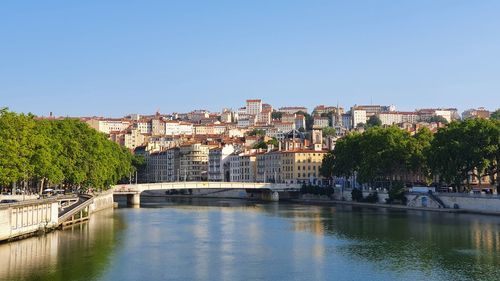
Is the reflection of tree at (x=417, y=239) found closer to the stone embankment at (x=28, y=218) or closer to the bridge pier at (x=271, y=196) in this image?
the stone embankment at (x=28, y=218)

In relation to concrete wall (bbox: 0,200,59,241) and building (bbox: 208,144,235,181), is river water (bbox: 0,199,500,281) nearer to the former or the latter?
concrete wall (bbox: 0,200,59,241)

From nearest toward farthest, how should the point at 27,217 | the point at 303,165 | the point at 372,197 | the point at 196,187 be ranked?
the point at 27,217
the point at 372,197
the point at 196,187
the point at 303,165

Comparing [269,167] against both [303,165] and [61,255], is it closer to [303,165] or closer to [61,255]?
[303,165]

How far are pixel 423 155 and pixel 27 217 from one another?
52428 millimetres

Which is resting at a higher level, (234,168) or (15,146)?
(234,168)

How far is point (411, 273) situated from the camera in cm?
3875

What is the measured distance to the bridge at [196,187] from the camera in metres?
99.1

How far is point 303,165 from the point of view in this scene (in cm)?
13338

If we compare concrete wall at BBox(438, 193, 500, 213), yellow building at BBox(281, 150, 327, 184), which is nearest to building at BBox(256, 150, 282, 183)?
yellow building at BBox(281, 150, 327, 184)

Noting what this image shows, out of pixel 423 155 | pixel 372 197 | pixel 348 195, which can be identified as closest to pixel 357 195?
pixel 372 197

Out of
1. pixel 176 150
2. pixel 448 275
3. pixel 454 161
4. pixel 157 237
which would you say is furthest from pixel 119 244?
pixel 176 150

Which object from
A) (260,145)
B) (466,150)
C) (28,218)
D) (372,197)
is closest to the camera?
(28,218)

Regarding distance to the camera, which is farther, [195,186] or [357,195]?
[195,186]

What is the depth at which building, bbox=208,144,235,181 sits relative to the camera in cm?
15965
